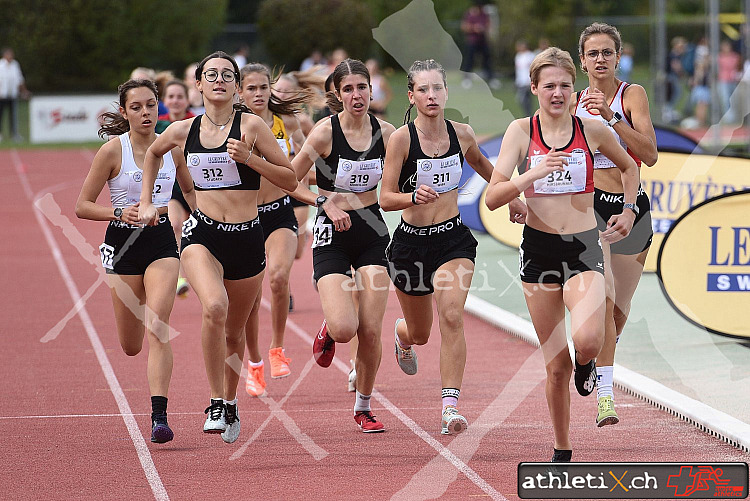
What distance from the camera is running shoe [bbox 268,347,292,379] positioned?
8781 mm

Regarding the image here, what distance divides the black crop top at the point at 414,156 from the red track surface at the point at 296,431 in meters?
1.45

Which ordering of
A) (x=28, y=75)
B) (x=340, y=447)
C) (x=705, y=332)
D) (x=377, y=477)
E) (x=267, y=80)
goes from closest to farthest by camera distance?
(x=377, y=477) < (x=340, y=447) < (x=267, y=80) < (x=705, y=332) < (x=28, y=75)

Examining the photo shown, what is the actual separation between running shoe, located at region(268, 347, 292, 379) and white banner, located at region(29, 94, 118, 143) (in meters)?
25.7

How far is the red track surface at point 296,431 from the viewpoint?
243 inches

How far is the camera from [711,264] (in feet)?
31.0

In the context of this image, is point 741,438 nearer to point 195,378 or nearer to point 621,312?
point 621,312

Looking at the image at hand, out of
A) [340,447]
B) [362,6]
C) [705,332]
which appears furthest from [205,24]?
[340,447]

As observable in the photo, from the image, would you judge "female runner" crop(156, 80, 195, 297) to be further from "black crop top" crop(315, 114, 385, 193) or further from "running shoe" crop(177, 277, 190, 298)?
"black crop top" crop(315, 114, 385, 193)

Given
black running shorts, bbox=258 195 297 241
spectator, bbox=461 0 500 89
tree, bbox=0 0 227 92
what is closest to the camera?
black running shorts, bbox=258 195 297 241

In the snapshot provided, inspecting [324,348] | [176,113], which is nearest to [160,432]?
[324,348]

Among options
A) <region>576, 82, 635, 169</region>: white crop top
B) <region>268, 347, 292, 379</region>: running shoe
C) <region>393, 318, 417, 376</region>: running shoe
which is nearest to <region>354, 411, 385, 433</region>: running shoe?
<region>393, 318, 417, 376</region>: running shoe

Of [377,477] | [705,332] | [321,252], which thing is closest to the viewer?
[377,477]

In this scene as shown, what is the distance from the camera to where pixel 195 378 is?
29.7 feet

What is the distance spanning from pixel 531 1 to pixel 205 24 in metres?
10.9
